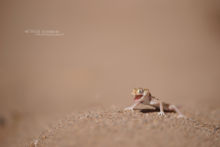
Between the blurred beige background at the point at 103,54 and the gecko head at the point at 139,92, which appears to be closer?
the gecko head at the point at 139,92

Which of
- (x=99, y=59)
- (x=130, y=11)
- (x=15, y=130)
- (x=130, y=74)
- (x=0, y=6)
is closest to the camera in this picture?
(x=15, y=130)

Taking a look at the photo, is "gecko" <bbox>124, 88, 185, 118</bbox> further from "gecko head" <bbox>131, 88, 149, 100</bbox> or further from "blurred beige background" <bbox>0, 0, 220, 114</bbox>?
"blurred beige background" <bbox>0, 0, 220, 114</bbox>

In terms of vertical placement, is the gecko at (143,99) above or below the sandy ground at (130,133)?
above

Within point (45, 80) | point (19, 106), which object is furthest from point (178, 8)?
point (19, 106)

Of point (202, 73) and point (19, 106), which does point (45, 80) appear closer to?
A: point (19, 106)

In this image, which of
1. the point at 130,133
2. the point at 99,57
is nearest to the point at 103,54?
the point at 99,57

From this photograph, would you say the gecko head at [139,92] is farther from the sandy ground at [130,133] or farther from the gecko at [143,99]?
the sandy ground at [130,133]

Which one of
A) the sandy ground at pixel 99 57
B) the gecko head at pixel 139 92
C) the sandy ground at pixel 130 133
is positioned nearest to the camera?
the sandy ground at pixel 130 133

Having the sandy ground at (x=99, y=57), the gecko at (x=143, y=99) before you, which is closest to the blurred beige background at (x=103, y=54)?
the sandy ground at (x=99, y=57)
